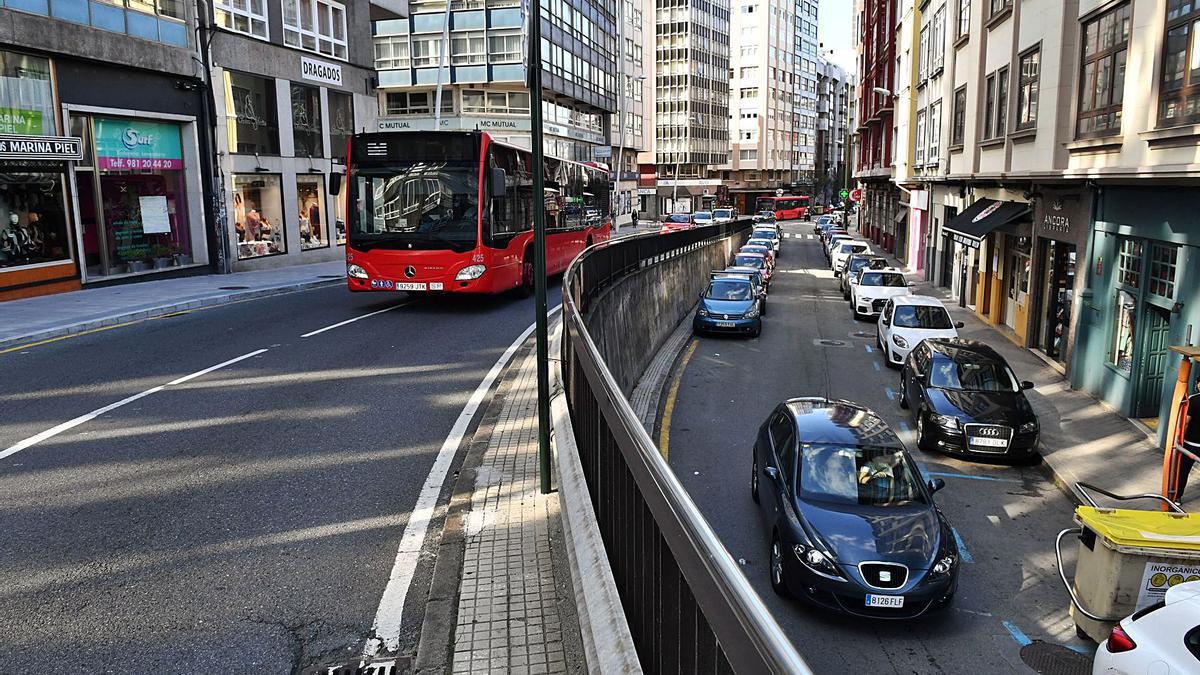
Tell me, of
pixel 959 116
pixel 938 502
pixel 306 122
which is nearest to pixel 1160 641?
pixel 938 502

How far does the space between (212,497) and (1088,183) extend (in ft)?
50.8

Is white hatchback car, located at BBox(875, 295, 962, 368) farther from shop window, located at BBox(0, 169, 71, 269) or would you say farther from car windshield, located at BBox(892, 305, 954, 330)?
shop window, located at BBox(0, 169, 71, 269)

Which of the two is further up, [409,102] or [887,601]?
[409,102]

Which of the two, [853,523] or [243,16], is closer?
[853,523]

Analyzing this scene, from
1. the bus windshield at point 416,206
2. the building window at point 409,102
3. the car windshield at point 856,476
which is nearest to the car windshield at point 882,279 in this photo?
the bus windshield at point 416,206

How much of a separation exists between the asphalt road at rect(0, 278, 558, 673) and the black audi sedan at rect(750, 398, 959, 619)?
359cm

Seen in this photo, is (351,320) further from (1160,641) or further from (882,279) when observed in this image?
(882,279)

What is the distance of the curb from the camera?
14.6 m

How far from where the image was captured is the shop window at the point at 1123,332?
1440cm

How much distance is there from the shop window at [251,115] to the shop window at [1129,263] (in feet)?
82.7

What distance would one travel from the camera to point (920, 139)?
123ft

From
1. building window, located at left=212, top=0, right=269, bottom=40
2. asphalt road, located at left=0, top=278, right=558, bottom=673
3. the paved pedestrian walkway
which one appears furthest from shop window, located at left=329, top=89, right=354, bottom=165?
the paved pedestrian walkway

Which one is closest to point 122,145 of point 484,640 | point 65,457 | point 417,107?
point 65,457

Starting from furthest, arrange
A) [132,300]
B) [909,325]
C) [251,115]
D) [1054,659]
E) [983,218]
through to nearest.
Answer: [251,115]
[983,218]
[132,300]
[909,325]
[1054,659]
